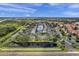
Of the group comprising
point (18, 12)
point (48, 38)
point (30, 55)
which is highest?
point (18, 12)

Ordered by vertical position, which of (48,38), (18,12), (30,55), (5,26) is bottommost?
(30,55)

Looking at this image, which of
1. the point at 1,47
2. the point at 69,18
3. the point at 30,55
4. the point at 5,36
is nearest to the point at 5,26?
the point at 5,36

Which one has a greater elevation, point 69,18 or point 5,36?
point 69,18

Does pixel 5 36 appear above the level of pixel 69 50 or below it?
above

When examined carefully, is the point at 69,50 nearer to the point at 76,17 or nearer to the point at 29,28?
the point at 76,17

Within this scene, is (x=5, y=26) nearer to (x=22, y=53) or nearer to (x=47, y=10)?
(x=22, y=53)

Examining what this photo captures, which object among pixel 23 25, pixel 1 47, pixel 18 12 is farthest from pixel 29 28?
pixel 1 47

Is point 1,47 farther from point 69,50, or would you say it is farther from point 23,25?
point 69,50

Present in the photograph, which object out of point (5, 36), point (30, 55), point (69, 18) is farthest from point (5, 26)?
point (69, 18)
